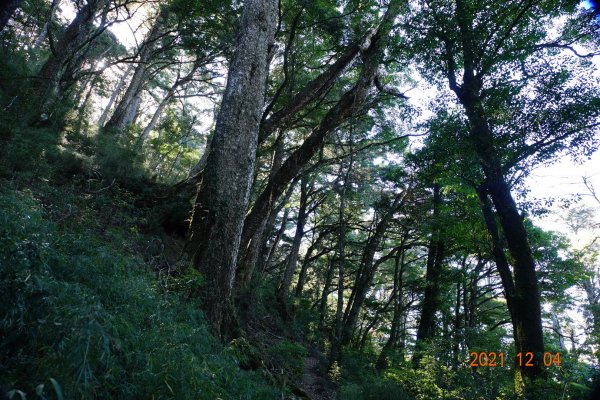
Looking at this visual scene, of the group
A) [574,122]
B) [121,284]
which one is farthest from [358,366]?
[121,284]

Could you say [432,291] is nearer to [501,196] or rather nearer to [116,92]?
[501,196]

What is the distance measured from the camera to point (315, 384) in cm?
839

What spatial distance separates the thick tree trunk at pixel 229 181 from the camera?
16.4 ft

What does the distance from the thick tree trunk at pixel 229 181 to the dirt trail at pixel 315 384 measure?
326 cm

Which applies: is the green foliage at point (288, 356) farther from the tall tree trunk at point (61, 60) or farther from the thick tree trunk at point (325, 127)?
the tall tree trunk at point (61, 60)

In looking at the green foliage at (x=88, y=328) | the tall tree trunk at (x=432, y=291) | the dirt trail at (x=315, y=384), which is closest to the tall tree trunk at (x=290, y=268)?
the dirt trail at (x=315, y=384)

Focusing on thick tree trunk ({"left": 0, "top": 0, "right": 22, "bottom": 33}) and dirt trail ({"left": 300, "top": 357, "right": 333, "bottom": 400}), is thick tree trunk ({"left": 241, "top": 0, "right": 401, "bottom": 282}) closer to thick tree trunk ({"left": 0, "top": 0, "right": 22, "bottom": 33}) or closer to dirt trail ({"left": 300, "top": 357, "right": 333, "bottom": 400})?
dirt trail ({"left": 300, "top": 357, "right": 333, "bottom": 400})

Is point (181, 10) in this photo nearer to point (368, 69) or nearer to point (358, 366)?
point (368, 69)

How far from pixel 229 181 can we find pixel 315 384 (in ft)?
19.6

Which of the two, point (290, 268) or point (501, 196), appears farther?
point (290, 268)

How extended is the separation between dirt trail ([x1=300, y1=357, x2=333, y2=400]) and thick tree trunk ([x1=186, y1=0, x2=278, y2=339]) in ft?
10.7

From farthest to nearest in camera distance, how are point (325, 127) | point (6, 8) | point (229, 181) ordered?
1. point (325, 127)
2. point (229, 181)
3. point (6, 8)

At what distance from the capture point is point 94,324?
1868mm
